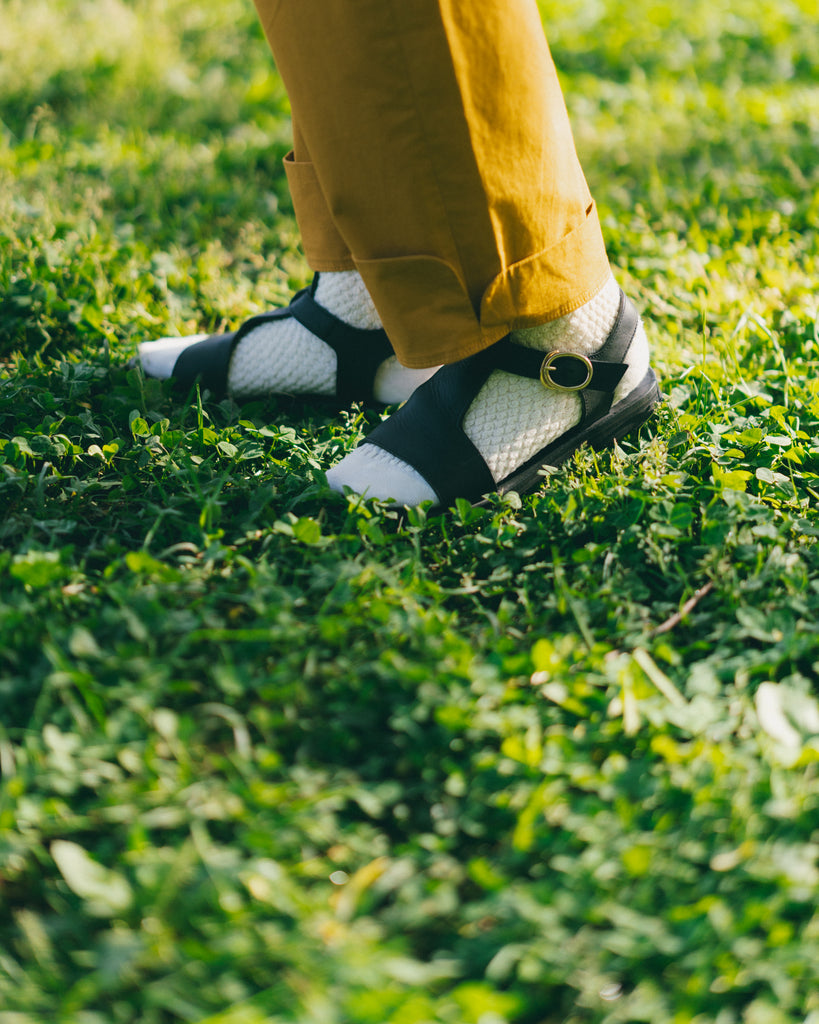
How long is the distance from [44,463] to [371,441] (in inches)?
28.0

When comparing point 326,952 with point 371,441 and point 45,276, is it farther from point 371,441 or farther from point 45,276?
point 45,276

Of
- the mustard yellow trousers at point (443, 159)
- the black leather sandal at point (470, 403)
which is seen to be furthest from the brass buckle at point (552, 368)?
the mustard yellow trousers at point (443, 159)

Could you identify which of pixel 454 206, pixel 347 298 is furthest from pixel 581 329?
pixel 347 298

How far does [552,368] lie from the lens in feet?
5.48

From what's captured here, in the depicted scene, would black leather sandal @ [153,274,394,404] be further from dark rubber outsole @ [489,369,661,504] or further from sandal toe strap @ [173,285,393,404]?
dark rubber outsole @ [489,369,661,504]

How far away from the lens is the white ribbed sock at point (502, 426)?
1.69 m

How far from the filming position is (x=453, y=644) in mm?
1342

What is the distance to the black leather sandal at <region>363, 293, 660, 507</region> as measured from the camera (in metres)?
1.67

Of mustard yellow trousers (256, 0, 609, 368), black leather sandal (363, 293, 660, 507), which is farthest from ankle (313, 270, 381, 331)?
mustard yellow trousers (256, 0, 609, 368)

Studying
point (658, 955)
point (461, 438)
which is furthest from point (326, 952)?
point (461, 438)

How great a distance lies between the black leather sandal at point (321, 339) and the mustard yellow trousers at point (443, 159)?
484 mm

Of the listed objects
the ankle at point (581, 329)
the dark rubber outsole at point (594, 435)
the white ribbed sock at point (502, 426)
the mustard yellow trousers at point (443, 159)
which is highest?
the mustard yellow trousers at point (443, 159)

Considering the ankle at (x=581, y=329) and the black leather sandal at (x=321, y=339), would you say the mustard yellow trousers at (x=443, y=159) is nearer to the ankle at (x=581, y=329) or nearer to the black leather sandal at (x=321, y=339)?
the ankle at (x=581, y=329)

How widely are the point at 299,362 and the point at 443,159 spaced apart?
2.69 ft
